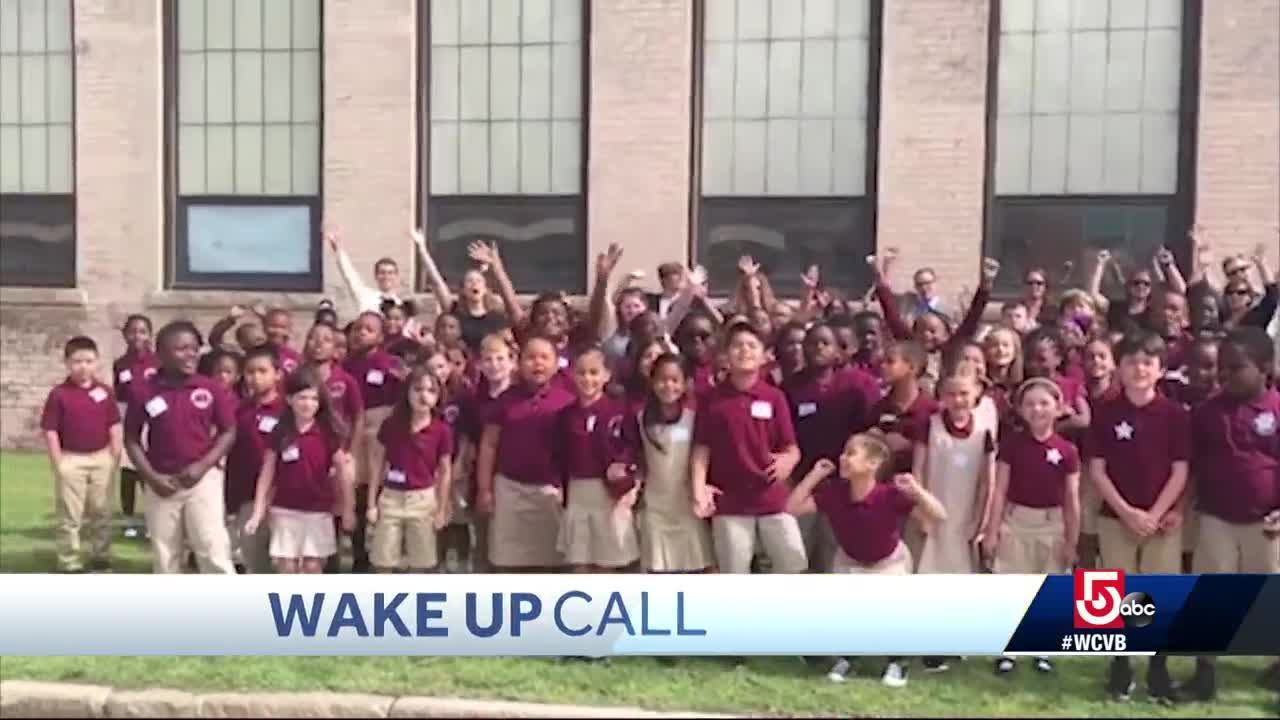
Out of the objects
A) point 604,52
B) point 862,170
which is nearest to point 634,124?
point 604,52

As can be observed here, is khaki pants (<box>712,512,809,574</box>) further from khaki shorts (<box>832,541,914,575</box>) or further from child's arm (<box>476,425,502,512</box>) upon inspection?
child's arm (<box>476,425,502,512</box>)

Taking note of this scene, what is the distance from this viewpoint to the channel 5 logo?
5.44 meters

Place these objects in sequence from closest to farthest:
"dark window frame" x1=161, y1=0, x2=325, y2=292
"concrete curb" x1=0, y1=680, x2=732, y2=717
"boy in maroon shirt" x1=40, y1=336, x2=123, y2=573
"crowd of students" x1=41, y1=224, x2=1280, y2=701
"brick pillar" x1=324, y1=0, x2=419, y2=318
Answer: "concrete curb" x1=0, y1=680, x2=732, y2=717 < "crowd of students" x1=41, y1=224, x2=1280, y2=701 < "boy in maroon shirt" x1=40, y1=336, x2=123, y2=573 < "brick pillar" x1=324, y1=0, x2=419, y2=318 < "dark window frame" x1=161, y1=0, x2=325, y2=292

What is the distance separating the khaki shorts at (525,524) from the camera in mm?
6488

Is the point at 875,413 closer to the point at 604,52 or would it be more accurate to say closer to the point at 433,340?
the point at 433,340

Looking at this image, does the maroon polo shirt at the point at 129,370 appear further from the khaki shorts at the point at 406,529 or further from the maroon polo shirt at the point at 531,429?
the maroon polo shirt at the point at 531,429

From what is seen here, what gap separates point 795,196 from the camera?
11.7 m

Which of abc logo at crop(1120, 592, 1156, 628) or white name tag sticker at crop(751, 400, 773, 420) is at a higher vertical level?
white name tag sticker at crop(751, 400, 773, 420)

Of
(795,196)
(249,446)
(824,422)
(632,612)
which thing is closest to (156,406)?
(249,446)

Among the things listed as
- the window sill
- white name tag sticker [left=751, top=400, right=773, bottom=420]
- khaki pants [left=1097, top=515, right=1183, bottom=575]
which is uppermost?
the window sill

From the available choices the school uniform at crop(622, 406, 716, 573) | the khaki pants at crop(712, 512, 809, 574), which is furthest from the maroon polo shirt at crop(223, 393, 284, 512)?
the khaki pants at crop(712, 512, 809, 574)

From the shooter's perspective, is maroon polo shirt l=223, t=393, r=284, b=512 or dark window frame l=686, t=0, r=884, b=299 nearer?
maroon polo shirt l=223, t=393, r=284, b=512

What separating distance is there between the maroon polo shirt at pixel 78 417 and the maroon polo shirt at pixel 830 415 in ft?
14.5

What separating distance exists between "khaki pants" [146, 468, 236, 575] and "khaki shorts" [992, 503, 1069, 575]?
157 inches
